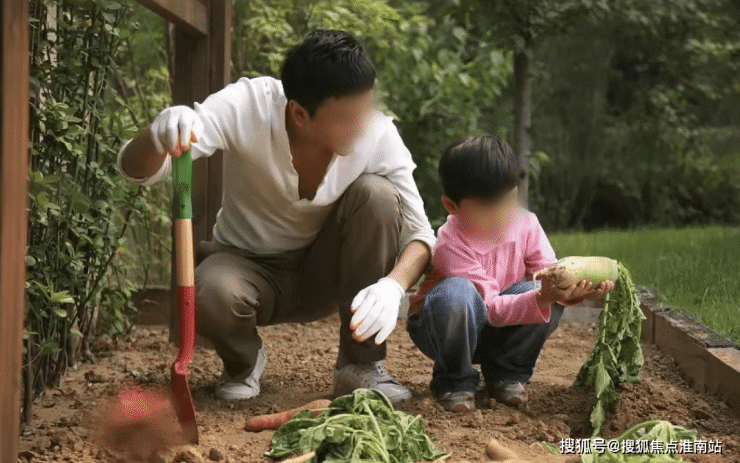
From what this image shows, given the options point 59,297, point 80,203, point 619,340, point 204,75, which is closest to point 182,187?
point 59,297

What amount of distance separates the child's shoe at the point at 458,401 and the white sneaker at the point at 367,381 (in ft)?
0.55

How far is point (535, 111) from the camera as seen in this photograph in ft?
31.6

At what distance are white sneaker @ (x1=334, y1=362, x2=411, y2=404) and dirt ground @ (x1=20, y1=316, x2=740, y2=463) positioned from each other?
5 cm

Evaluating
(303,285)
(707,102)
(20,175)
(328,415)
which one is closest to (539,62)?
(707,102)

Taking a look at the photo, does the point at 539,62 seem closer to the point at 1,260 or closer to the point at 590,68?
the point at 590,68

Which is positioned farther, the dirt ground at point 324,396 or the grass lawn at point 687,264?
the grass lawn at point 687,264

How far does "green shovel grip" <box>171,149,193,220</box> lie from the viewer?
2.40m

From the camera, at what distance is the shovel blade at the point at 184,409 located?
2316 millimetres

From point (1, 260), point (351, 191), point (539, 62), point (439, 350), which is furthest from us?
point (539, 62)

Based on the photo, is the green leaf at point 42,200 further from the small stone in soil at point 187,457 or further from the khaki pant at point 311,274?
the small stone in soil at point 187,457

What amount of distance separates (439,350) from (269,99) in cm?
91

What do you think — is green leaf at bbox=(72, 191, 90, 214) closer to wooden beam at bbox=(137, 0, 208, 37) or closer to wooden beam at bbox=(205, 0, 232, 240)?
wooden beam at bbox=(137, 0, 208, 37)

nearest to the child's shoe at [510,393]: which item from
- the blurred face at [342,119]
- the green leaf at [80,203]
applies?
the blurred face at [342,119]

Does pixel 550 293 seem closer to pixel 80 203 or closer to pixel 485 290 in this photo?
pixel 485 290
